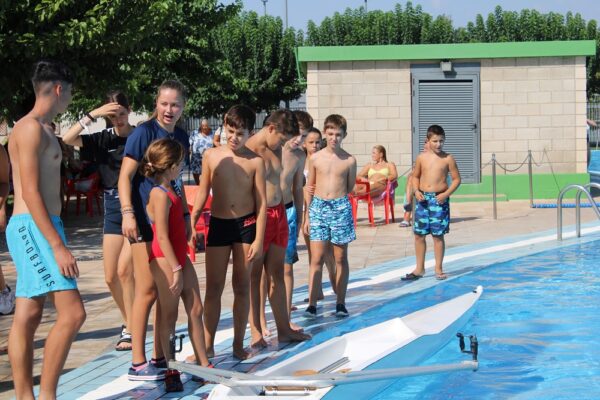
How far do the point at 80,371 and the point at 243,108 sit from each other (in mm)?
2069

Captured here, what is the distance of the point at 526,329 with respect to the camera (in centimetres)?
909

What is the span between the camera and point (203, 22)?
24703 mm

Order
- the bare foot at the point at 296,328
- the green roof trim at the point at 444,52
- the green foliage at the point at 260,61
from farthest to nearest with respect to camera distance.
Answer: the green foliage at the point at 260,61, the green roof trim at the point at 444,52, the bare foot at the point at 296,328

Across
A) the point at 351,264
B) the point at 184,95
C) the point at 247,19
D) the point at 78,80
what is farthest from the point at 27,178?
the point at 247,19

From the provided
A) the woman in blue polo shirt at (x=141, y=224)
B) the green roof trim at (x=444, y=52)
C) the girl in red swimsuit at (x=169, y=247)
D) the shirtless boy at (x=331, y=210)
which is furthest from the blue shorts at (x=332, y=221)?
the green roof trim at (x=444, y=52)

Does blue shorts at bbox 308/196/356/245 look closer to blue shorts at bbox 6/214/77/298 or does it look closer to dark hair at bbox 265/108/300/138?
dark hair at bbox 265/108/300/138

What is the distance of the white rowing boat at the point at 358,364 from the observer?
16.4 feet

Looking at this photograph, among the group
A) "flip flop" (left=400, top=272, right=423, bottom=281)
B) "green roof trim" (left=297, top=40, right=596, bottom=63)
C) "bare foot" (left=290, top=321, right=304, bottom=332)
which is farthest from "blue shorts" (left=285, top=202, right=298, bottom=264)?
"green roof trim" (left=297, top=40, right=596, bottom=63)

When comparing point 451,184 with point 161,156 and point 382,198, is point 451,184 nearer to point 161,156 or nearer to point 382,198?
point 161,156

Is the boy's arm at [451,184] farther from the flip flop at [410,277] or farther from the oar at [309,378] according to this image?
the oar at [309,378]

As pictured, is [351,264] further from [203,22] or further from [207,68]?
[207,68]

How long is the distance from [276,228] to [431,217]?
3620 millimetres

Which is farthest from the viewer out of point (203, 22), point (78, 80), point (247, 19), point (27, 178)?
point (247, 19)

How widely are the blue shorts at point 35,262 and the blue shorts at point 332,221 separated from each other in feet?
12.2
